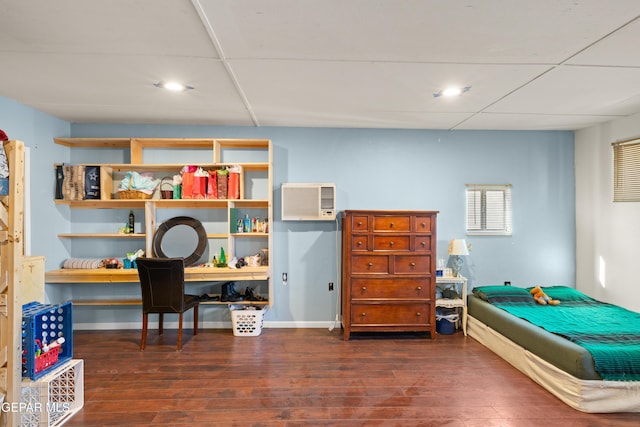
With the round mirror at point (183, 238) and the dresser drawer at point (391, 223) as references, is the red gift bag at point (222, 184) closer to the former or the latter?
the round mirror at point (183, 238)

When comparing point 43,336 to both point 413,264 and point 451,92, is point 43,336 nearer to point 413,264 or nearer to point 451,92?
point 413,264

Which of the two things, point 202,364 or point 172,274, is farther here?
point 172,274

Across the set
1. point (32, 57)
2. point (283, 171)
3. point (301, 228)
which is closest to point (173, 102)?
point (32, 57)

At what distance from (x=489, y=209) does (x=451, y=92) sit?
79.9 inches

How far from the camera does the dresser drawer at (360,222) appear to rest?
3945mm

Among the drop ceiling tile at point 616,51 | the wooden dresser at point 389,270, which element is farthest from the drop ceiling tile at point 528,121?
the drop ceiling tile at point 616,51

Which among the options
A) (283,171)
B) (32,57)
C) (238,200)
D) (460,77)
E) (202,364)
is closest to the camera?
(32,57)

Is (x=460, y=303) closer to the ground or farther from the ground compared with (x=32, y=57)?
closer to the ground

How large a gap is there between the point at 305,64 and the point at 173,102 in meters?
1.57

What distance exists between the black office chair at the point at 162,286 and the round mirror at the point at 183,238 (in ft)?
2.25

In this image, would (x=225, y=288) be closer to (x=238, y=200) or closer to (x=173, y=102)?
(x=238, y=200)

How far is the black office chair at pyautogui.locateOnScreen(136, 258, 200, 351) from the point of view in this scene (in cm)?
354

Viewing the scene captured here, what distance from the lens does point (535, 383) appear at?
2.99 m

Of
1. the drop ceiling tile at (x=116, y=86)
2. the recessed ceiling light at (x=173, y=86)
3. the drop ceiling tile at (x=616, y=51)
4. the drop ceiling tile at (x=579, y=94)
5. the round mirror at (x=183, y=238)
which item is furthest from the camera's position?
the round mirror at (x=183, y=238)
